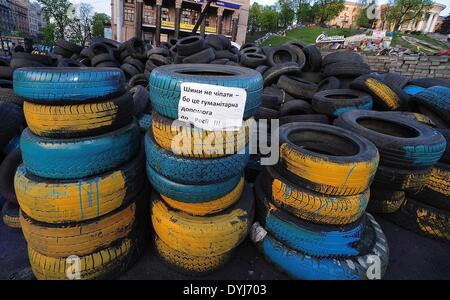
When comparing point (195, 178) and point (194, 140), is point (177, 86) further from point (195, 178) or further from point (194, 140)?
point (195, 178)

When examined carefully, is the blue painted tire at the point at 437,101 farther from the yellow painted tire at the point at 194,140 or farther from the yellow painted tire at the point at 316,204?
the yellow painted tire at the point at 194,140

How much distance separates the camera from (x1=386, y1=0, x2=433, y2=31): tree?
41.4 meters

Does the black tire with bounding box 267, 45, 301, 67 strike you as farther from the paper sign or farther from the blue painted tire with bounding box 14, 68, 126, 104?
the blue painted tire with bounding box 14, 68, 126, 104

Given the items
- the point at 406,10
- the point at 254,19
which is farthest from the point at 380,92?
the point at 254,19

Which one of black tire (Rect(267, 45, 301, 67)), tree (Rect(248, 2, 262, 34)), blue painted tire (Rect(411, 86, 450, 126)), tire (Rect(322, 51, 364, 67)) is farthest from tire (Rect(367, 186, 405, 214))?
tree (Rect(248, 2, 262, 34))

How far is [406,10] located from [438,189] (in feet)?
189

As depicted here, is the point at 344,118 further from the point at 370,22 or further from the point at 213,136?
the point at 370,22

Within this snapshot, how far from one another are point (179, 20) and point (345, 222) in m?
30.4

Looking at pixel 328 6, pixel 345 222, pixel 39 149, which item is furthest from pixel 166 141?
pixel 328 6

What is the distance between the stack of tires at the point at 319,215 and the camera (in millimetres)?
1805

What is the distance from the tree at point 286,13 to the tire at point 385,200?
6217 cm

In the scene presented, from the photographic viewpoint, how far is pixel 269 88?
191 inches

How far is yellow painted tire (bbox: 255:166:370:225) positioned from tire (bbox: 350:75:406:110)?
2.42m

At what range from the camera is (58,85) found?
4.98 ft
